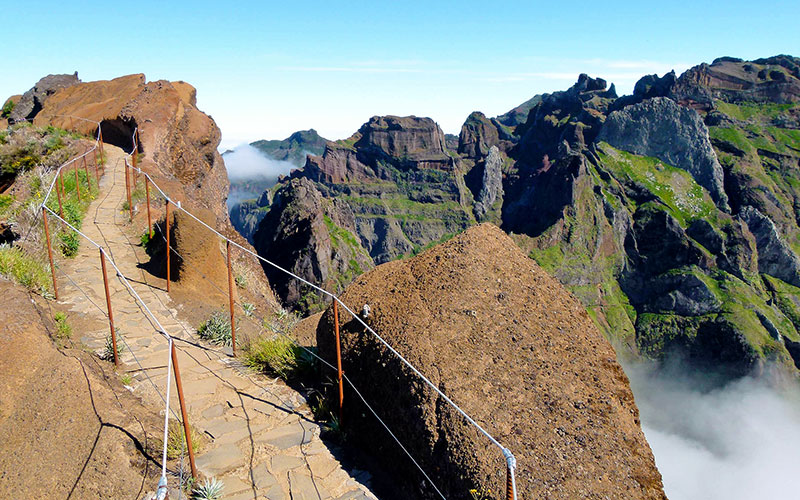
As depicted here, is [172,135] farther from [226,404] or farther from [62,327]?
[226,404]

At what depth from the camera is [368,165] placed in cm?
16825

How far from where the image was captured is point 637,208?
120688mm

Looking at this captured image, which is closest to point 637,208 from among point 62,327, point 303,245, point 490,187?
point 490,187

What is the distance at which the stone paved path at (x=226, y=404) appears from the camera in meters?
4.95

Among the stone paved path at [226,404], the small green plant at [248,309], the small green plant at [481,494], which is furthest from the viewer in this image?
the small green plant at [248,309]

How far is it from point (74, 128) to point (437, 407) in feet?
85.7

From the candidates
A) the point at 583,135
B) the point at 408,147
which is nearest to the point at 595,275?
the point at 583,135

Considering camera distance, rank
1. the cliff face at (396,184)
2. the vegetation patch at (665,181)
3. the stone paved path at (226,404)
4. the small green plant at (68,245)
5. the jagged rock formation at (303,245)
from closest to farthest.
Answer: the stone paved path at (226,404)
the small green plant at (68,245)
the jagged rock formation at (303,245)
the vegetation patch at (665,181)
the cliff face at (396,184)

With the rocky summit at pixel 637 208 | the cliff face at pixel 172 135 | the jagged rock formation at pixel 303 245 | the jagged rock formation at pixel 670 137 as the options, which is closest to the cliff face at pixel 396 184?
the rocky summit at pixel 637 208

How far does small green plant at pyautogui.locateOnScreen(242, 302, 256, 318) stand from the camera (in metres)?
9.43

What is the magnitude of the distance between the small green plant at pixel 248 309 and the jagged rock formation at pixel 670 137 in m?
130

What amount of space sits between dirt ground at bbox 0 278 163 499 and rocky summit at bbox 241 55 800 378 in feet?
170

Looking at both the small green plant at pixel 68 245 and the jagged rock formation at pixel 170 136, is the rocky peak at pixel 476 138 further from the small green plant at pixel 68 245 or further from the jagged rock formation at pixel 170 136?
the small green plant at pixel 68 245

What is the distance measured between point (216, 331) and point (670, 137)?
13876 cm
